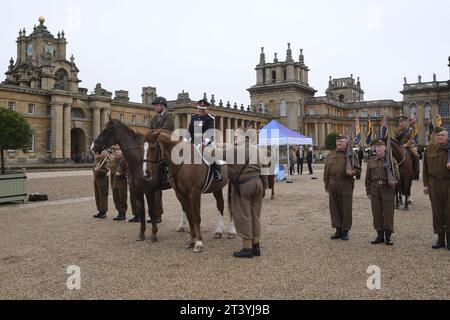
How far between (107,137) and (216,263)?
13.6 feet

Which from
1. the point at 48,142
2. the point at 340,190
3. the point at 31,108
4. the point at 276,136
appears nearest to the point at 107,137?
the point at 340,190

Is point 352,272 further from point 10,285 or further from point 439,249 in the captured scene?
point 10,285

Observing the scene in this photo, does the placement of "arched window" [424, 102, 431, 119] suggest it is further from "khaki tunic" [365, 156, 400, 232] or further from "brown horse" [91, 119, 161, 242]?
"brown horse" [91, 119, 161, 242]

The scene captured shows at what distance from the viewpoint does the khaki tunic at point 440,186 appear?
7.69 metres

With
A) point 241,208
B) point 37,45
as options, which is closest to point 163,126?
point 241,208

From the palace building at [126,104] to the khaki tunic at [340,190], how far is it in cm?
4270

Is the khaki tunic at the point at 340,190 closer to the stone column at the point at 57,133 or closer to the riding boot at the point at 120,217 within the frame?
the riding boot at the point at 120,217

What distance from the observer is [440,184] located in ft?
A: 25.5

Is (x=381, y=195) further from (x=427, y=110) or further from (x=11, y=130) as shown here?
(x=427, y=110)

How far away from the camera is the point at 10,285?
5734 millimetres

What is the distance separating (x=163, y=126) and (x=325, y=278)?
4758 millimetres

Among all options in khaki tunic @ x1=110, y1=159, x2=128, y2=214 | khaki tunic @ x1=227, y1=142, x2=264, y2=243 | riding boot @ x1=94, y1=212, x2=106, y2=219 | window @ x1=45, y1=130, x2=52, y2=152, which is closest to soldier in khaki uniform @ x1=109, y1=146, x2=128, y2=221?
khaki tunic @ x1=110, y1=159, x2=128, y2=214

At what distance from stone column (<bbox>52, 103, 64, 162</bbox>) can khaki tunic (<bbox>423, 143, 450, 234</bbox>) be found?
46.0 m

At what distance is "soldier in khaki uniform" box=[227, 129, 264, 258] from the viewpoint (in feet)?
24.0
